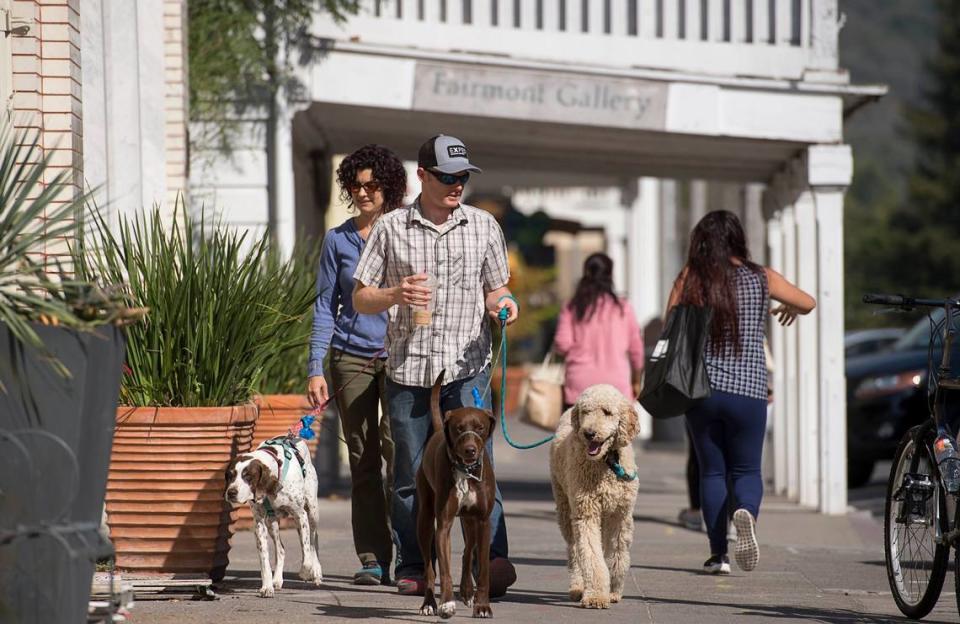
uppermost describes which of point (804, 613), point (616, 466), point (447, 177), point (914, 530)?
point (447, 177)

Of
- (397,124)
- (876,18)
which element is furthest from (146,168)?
(876,18)

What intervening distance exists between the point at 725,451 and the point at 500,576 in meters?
1.77

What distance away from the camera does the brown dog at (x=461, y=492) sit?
21.0ft

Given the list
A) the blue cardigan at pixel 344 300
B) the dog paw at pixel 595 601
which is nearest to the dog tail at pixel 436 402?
the blue cardigan at pixel 344 300

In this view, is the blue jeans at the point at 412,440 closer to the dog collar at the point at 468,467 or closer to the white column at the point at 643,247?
the dog collar at the point at 468,467

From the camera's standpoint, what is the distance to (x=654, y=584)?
26.9ft

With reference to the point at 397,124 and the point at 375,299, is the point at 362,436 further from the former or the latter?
the point at 397,124

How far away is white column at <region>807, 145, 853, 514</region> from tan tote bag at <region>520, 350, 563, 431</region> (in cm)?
188

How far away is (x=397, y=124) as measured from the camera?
513 inches

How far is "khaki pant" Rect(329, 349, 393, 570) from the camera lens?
775 centimetres

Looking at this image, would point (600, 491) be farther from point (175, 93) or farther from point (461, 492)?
point (175, 93)

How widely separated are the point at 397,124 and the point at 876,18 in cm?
17001

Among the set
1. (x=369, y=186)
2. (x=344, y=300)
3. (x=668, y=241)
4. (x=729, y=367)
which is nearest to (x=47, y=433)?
(x=344, y=300)

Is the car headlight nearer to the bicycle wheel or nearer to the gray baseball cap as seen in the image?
the bicycle wheel
